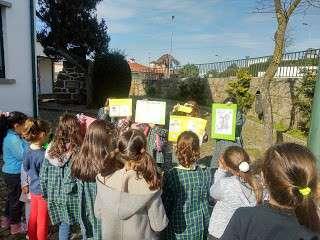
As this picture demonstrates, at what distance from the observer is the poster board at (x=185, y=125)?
17.0 ft

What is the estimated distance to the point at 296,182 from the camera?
5.79ft

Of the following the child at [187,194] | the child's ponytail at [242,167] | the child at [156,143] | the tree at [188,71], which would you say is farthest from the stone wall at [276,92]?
the child at [187,194]

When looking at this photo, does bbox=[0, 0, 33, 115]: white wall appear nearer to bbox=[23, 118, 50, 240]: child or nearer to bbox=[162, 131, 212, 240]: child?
bbox=[23, 118, 50, 240]: child

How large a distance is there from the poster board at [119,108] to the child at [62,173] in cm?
233

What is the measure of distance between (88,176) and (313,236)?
1.90 metres

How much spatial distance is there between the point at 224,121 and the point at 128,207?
3.11 meters

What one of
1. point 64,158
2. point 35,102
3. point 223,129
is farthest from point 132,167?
point 35,102

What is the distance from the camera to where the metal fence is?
1126cm

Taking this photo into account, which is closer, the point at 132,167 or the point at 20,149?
the point at 132,167

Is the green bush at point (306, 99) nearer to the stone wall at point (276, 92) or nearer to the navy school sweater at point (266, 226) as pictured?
the stone wall at point (276, 92)

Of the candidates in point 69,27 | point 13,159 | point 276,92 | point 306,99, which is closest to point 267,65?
point 276,92

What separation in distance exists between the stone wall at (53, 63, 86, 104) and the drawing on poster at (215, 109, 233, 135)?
1390 centimetres

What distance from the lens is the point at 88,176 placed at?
124 inches

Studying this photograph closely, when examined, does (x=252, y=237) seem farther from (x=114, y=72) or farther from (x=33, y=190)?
(x=114, y=72)
